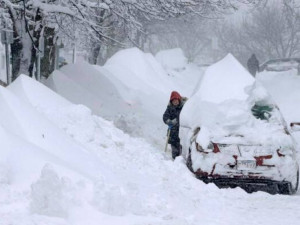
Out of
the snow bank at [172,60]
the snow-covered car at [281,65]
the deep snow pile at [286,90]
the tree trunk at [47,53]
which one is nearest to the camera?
the tree trunk at [47,53]

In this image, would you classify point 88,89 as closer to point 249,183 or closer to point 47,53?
point 47,53

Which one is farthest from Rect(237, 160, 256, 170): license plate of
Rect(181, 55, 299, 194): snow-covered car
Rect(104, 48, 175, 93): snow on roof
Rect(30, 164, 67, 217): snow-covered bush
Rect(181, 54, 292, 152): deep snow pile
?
Rect(104, 48, 175, 93): snow on roof

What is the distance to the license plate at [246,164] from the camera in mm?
7422

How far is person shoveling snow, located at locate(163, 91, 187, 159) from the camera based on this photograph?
10.1m

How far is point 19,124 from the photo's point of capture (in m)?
6.30

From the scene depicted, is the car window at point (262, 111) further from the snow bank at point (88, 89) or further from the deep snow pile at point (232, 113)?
the snow bank at point (88, 89)

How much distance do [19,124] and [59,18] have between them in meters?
7.09

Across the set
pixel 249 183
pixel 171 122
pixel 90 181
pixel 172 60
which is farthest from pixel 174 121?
pixel 172 60

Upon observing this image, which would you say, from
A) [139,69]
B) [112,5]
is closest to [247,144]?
[112,5]

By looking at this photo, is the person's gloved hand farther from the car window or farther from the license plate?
the license plate

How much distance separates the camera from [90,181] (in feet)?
17.7

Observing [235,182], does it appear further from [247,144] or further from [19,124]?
[19,124]

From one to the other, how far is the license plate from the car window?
3.70 ft

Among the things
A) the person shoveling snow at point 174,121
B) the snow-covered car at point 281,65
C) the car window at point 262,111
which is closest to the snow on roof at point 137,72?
the person shoveling snow at point 174,121
